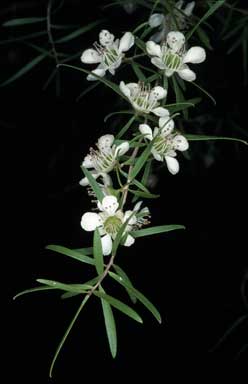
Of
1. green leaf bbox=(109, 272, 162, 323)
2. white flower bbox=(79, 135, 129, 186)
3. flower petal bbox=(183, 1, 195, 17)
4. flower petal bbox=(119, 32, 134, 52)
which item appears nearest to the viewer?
green leaf bbox=(109, 272, 162, 323)

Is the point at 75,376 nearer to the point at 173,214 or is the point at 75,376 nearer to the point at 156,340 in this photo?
the point at 156,340

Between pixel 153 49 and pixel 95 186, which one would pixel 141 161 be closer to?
pixel 95 186

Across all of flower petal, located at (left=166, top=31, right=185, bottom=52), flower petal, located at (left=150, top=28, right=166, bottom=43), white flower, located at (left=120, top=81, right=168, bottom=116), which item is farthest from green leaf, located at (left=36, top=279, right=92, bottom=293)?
flower petal, located at (left=150, top=28, right=166, bottom=43)

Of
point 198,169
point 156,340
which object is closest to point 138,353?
point 156,340

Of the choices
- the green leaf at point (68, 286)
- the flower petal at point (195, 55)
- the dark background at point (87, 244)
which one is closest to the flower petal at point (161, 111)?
the flower petal at point (195, 55)

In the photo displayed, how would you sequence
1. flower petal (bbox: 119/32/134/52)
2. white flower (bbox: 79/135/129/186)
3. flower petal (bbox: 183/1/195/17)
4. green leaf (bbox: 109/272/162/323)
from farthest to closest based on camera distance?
flower petal (bbox: 183/1/195/17) → flower petal (bbox: 119/32/134/52) → white flower (bbox: 79/135/129/186) → green leaf (bbox: 109/272/162/323)

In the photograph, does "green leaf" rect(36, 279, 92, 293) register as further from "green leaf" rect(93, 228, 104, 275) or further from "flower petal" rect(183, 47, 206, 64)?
"flower petal" rect(183, 47, 206, 64)
